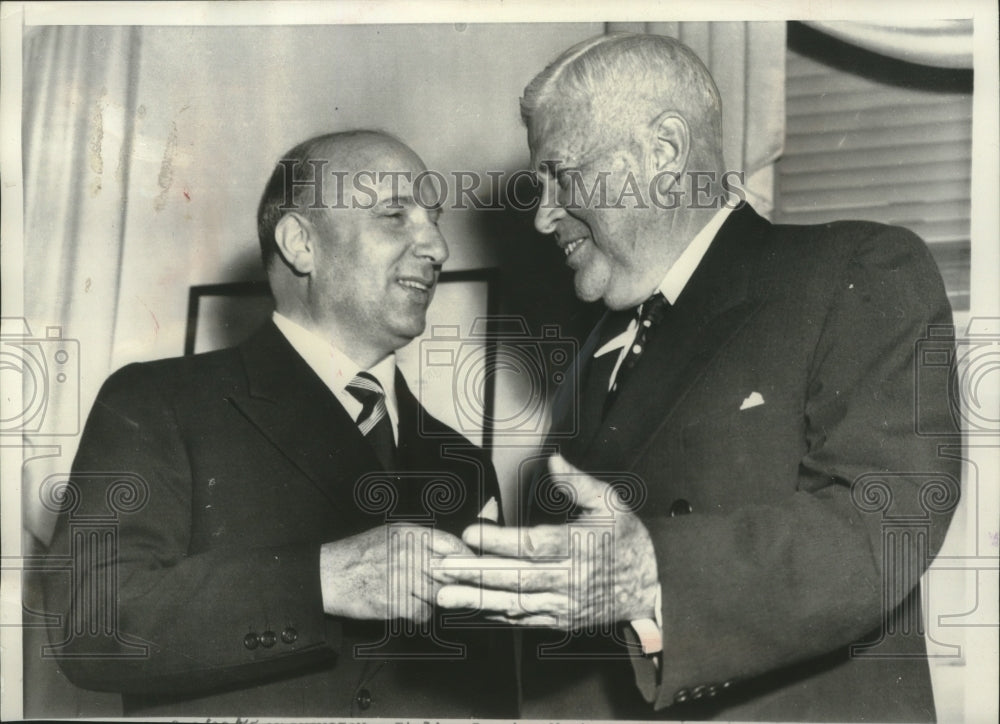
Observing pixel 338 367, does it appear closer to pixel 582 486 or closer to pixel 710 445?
pixel 582 486

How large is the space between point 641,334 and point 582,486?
1.00ft

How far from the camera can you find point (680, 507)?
214cm

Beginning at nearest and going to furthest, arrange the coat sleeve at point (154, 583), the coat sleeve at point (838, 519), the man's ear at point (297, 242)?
the coat sleeve at point (838, 519), the coat sleeve at point (154, 583), the man's ear at point (297, 242)

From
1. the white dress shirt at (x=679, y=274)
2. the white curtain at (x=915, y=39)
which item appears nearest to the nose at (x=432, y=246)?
the white dress shirt at (x=679, y=274)

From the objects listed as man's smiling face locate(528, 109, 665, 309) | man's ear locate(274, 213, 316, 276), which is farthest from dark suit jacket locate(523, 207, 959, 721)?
man's ear locate(274, 213, 316, 276)

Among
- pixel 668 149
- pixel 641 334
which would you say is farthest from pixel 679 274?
pixel 668 149

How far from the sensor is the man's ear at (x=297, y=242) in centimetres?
228

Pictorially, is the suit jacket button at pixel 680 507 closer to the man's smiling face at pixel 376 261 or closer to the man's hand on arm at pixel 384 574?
the man's hand on arm at pixel 384 574

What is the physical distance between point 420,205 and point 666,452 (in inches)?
26.3

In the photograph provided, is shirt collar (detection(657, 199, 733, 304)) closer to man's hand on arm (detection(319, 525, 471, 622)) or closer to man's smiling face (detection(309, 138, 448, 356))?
man's smiling face (detection(309, 138, 448, 356))

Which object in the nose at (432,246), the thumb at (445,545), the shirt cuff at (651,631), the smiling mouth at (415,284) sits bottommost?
the shirt cuff at (651,631)

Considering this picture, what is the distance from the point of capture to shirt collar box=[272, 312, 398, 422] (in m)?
2.26

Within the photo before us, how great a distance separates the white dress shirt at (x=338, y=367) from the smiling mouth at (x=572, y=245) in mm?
388

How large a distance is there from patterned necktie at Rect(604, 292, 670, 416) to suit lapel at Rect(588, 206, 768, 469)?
0.01 m
